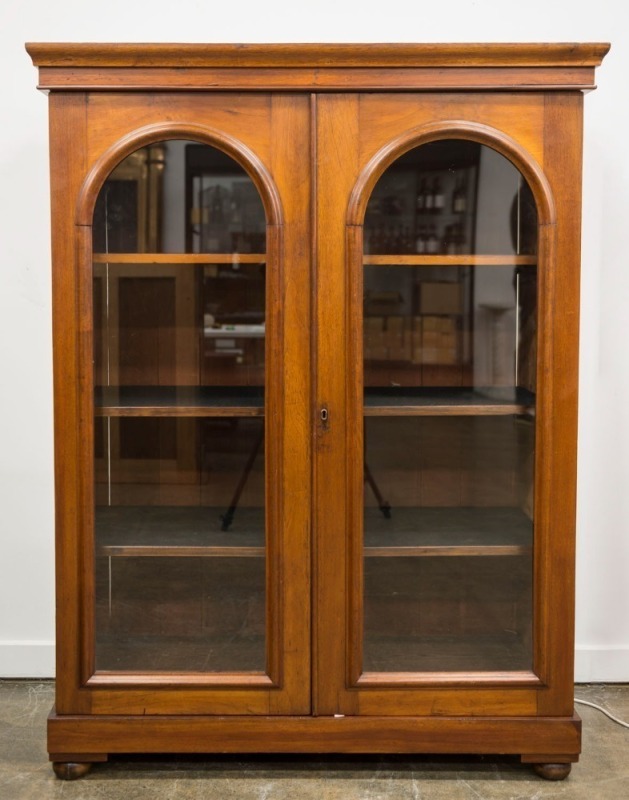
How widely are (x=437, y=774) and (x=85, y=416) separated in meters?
1.19

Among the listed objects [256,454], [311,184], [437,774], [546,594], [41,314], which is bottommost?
[437,774]

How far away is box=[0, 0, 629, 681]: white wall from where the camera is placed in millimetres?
2395

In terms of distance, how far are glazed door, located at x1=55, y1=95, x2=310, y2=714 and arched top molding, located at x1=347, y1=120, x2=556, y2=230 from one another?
0.41 ft

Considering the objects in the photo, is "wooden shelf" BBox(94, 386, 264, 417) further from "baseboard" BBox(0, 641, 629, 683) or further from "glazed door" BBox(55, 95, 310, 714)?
"baseboard" BBox(0, 641, 629, 683)

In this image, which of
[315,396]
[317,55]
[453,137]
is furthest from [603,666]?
[317,55]

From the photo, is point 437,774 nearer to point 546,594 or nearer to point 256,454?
point 546,594

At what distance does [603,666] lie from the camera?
2.48 meters

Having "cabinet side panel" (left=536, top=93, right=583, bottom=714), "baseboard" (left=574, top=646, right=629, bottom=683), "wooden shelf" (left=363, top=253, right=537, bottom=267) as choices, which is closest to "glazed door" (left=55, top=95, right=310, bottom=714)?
"wooden shelf" (left=363, top=253, right=537, bottom=267)

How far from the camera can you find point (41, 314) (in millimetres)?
2451

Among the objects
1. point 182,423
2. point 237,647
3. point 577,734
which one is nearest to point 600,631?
point 577,734

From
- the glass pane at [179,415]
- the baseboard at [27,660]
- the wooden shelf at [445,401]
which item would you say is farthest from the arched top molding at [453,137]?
the baseboard at [27,660]

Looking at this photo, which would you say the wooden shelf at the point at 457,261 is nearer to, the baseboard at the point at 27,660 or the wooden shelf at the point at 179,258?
the wooden shelf at the point at 179,258
